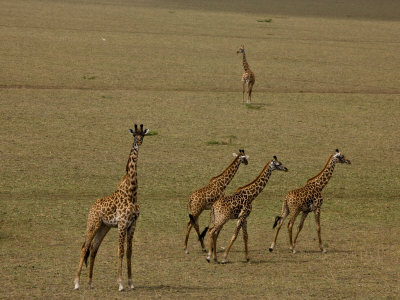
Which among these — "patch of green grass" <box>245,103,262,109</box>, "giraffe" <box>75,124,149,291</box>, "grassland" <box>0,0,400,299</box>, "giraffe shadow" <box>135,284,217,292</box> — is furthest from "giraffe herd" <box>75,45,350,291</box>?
"patch of green grass" <box>245,103,262,109</box>

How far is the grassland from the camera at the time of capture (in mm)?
14180

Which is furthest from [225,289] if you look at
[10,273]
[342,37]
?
[342,37]

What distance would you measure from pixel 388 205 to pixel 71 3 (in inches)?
2162

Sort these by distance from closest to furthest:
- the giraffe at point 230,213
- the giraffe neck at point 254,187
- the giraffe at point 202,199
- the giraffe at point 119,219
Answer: the giraffe at point 119,219
the giraffe at point 230,213
the giraffe neck at point 254,187
the giraffe at point 202,199

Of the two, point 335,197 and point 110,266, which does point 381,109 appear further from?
point 110,266

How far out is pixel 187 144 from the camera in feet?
82.2

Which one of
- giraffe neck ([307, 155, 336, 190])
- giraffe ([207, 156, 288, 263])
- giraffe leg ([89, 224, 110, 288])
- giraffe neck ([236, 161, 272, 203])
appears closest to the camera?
giraffe leg ([89, 224, 110, 288])

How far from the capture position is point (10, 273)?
13758 mm

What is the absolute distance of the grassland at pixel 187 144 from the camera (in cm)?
1418

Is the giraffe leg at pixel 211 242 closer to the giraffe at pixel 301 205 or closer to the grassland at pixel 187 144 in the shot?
the grassland at pixel 187 144

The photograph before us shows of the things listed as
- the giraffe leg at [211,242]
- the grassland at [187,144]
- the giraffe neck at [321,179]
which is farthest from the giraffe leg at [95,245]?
the giraffe neck at [321,179]

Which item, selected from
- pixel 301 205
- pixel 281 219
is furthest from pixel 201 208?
pixel 301 205

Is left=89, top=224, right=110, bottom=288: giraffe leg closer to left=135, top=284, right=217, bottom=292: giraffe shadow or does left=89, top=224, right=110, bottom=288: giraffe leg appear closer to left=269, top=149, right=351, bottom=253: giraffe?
left=135, top=284, right=217, bottom=292: giraffe shadow

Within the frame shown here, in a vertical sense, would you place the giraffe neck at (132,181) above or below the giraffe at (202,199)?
above
